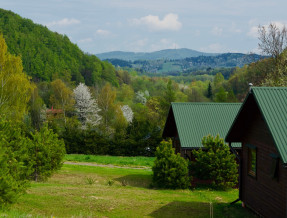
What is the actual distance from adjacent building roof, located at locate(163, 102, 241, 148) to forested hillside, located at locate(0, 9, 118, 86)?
102m

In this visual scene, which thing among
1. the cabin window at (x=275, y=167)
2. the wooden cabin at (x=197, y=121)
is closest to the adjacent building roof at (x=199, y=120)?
the wooden cabin at (x=197, y=121)

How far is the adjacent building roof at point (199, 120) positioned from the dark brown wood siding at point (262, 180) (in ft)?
23.5

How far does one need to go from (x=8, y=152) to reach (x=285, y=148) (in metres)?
9.87

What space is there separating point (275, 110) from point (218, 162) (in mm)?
9263

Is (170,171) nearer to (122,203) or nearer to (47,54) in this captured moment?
(122,203)

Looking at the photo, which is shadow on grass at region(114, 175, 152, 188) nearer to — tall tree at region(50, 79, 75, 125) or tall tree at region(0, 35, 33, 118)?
tall tree at region(0, 35, 33, 118)

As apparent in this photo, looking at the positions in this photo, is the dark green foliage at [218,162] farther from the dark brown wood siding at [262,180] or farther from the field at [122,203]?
the dark brown wood siding at [262,180]

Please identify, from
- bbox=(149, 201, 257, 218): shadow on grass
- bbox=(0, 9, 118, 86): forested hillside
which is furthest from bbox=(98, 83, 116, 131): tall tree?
bbox=(0, 9, 118, 86): forested hillside

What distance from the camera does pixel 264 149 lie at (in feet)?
43.6

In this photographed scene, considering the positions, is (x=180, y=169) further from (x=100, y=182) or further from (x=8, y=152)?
(x=8, y=152)

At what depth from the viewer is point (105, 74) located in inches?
5458

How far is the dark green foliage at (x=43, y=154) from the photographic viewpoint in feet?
70.2

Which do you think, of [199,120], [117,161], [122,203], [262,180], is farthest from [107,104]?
[262,180]

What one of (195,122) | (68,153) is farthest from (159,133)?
(195,122)
